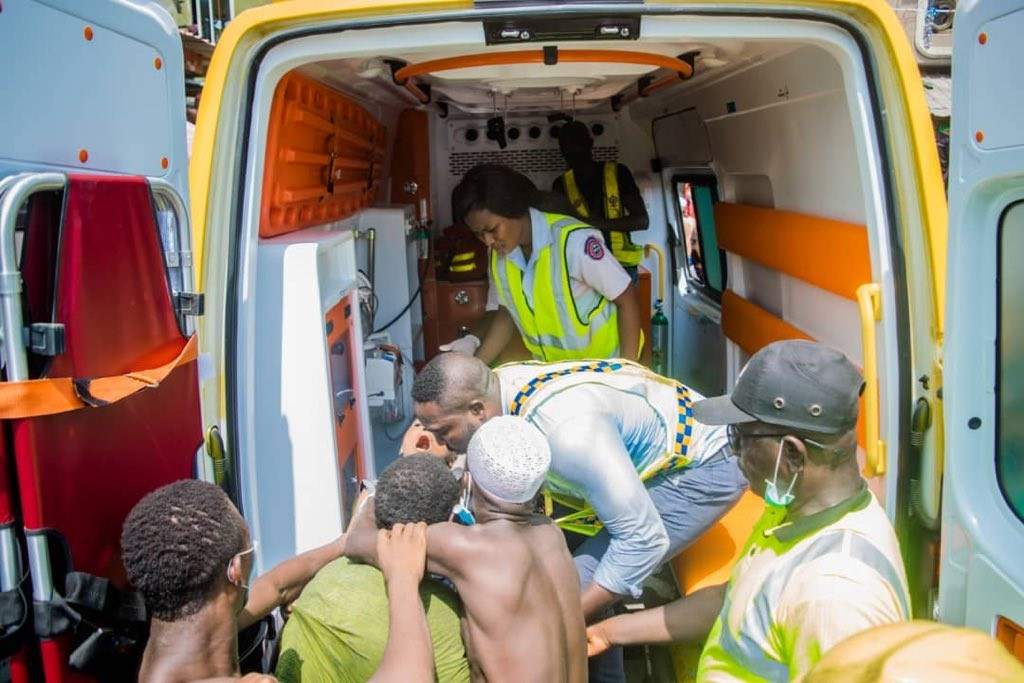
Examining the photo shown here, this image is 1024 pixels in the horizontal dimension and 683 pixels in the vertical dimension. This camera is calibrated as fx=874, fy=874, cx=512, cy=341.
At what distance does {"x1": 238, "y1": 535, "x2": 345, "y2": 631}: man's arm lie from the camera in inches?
83.4

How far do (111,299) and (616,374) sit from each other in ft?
4.68

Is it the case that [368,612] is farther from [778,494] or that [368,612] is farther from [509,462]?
[778,494]

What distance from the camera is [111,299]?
5.46ft

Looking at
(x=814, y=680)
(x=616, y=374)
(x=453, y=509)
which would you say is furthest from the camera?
(x=616, y=374)

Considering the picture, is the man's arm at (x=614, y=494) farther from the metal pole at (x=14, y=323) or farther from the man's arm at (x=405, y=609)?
the metal pole at (x=14, y=323)

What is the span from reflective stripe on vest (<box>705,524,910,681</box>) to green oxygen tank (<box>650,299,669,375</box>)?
3.52 m

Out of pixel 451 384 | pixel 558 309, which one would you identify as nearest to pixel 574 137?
pixel 558 309

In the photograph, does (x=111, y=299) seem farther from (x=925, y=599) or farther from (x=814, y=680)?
(x=925, y=599)

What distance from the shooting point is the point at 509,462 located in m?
1.95

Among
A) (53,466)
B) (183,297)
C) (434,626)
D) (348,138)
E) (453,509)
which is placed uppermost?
(348,138)

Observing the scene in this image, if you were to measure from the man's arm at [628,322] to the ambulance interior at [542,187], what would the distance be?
0.54 m

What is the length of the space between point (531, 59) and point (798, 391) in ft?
4.90

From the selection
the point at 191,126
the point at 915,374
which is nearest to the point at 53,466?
the point at 915,374

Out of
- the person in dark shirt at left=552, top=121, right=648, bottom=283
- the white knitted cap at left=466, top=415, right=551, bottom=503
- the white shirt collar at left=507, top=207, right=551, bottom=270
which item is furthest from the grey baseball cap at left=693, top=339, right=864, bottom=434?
the person in dark shirt at left=552, top=121, right=648, bottom=283
